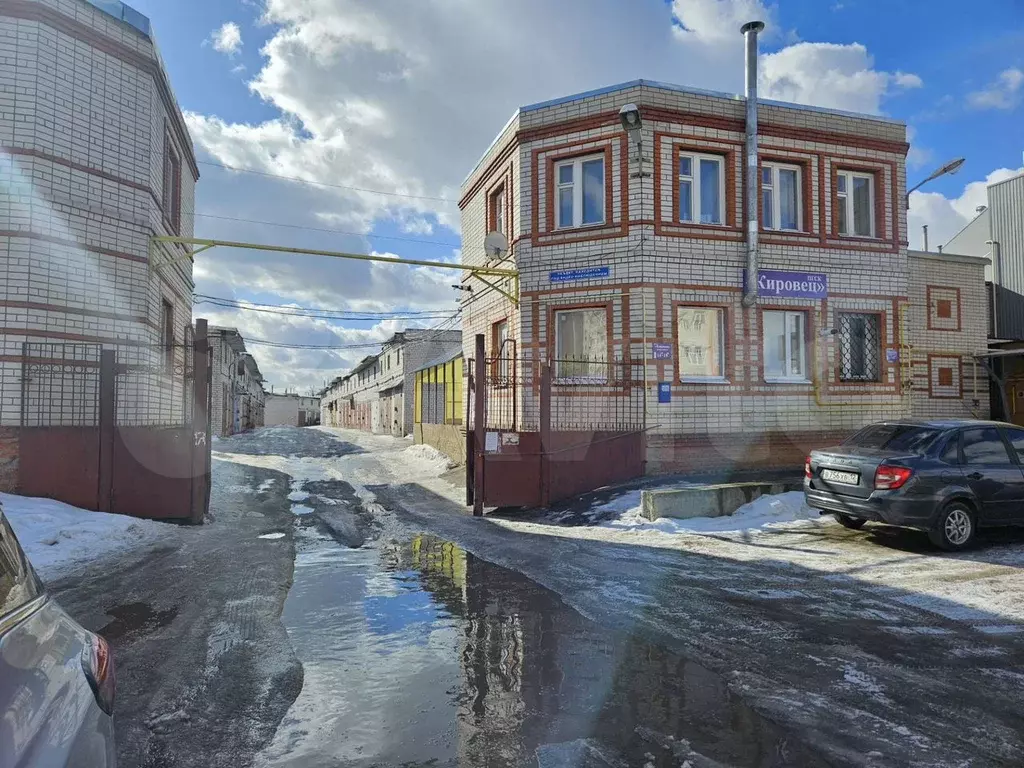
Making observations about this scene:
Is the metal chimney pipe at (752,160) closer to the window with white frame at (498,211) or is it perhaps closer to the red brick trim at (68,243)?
the window with white frame at (498,211)

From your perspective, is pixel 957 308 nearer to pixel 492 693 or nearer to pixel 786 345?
pixel 786 345

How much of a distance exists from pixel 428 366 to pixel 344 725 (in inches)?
930

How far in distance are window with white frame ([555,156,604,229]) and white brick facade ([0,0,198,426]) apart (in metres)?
7.52

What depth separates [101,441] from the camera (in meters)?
9.30

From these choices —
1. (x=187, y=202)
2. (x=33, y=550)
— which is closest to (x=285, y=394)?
(x=187, y=202)

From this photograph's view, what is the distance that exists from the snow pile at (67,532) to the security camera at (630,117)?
10.3m

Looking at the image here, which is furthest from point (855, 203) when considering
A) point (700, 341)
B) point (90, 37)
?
point (90, 37)

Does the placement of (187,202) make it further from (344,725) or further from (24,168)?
(344,725)

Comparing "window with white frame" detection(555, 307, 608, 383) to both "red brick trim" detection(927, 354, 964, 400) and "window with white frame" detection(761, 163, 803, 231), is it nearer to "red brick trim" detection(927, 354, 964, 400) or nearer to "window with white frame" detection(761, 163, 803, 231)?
"window with white frame" detection(761, 163, 803, 231)

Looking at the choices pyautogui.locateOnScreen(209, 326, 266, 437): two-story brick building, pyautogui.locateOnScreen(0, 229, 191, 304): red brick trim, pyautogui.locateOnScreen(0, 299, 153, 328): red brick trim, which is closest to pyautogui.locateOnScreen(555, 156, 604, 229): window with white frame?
pyautogui.locateOnScreen(0, 229, 191, 304): red brick trim

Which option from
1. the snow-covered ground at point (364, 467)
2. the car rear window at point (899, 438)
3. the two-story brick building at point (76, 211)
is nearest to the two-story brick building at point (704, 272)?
the snow-covered ground at point (364, 467)

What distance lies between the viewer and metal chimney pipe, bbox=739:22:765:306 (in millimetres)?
13078

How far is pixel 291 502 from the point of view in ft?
40.2

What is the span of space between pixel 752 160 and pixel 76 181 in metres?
11.8
